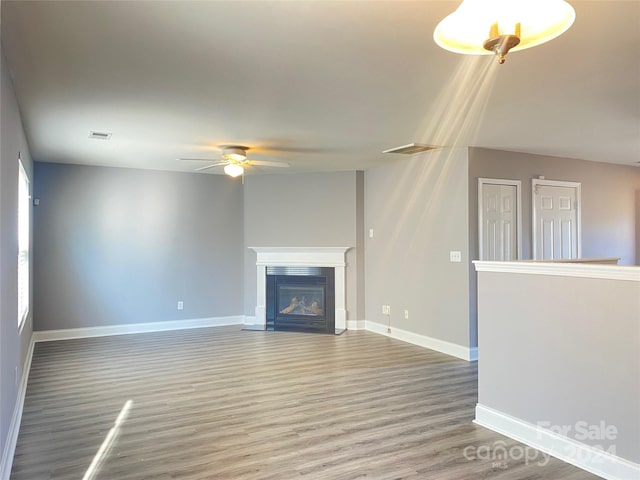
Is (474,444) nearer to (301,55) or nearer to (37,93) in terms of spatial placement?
(301,55)

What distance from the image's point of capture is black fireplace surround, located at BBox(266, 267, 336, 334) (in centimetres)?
688

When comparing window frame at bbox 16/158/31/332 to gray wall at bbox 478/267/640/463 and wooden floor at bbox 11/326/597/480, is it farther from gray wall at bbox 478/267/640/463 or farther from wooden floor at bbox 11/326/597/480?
gray wall at bbox 478/267/640/463

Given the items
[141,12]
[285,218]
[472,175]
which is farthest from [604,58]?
[285,218]

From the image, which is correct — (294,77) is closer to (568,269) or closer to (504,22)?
(504,22)

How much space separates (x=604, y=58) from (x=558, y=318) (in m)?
1.67

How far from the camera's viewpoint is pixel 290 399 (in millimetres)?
3703

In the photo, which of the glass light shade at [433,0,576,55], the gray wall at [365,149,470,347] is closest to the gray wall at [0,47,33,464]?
the glass light shade at [433,0,576,55]

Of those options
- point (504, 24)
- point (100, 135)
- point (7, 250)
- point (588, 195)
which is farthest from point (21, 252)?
point (588, 195)

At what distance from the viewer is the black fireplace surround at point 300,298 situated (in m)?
6.88

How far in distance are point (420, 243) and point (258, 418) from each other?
Result: 3.33 metres

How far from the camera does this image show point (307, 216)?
22.8 feet

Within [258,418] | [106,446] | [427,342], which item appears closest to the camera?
[106,446]

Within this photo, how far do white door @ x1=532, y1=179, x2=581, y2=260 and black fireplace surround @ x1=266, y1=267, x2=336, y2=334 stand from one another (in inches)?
119

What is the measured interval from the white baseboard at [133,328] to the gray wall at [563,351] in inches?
188
